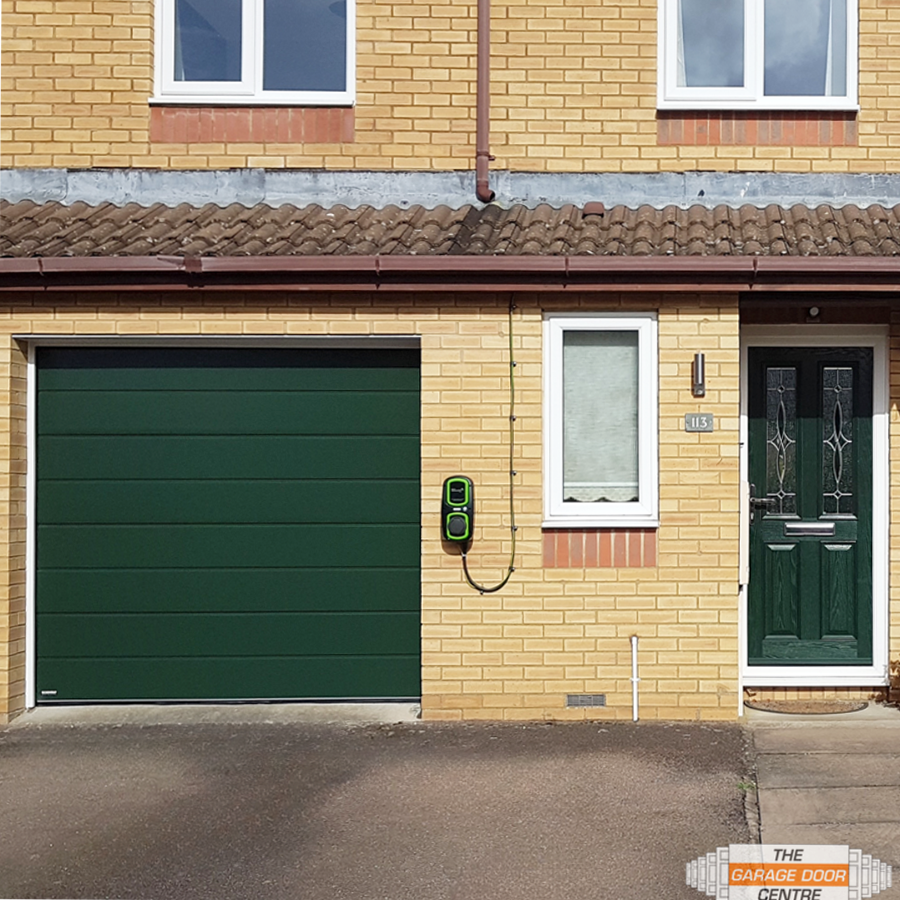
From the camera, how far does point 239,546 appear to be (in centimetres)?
807

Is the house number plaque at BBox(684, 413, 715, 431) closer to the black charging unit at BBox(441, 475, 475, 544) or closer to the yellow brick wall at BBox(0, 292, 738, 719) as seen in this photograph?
the yellow brick wall at BBox(0, 292, 738, 719)

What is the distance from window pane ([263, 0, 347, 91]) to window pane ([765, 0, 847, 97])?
287 centimetres

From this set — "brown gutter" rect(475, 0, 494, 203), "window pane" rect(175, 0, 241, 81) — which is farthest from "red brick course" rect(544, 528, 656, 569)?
"window pane" rect(175, 0, 241, 81)

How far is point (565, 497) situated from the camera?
7867 millimetres

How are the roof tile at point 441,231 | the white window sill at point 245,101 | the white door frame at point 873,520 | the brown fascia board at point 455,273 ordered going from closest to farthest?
1. the brown fascia board at point 455,273
2. the roof tile at point 441,231
3. the white door frame at point 873,520
4. the white window sill at point 245,101

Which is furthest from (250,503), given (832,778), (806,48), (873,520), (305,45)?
(806,48)

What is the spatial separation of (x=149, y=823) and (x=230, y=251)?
341 cm

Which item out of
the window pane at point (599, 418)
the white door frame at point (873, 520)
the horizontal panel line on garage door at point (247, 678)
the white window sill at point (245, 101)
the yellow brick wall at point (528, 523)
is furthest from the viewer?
the white window sill at point (245, 101)

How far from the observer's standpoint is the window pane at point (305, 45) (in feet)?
28.2

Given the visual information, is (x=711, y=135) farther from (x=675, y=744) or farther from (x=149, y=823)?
(x=149, y=823)

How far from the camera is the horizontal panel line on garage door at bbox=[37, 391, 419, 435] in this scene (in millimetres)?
8094

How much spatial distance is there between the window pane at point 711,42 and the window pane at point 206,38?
301cm

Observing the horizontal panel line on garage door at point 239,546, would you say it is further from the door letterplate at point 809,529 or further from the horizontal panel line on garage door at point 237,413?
the door letterplate at point 809,529

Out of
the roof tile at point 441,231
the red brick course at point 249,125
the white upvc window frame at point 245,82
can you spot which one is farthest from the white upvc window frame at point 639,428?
the white upvc window frame at point 245,82
